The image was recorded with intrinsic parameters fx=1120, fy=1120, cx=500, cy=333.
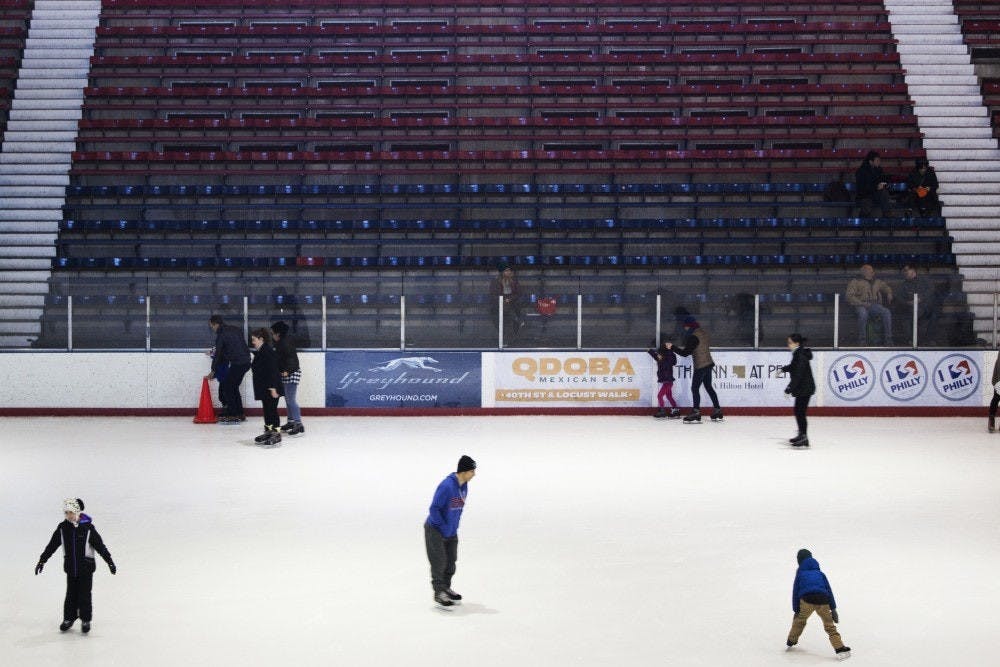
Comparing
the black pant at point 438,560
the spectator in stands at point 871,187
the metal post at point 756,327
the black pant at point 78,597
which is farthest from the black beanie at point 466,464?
the spectator in stands at point 871,187

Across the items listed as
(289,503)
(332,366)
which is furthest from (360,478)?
(332,366)

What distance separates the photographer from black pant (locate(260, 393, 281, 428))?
43.9 ft

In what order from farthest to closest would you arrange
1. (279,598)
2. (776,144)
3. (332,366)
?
(776,144) → (332,366) → (279,598)

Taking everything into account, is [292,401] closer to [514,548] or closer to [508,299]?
[508,299]

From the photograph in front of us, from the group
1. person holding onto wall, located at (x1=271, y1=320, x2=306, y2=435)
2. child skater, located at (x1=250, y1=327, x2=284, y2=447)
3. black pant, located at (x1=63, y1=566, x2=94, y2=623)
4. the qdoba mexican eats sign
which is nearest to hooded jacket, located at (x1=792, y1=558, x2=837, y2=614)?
black pant, located at (x1=63, y1=566, x2=94, y2=623)

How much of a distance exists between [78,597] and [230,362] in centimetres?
949

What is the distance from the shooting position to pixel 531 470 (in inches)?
456

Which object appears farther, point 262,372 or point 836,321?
point 836,321

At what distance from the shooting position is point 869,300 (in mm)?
16375

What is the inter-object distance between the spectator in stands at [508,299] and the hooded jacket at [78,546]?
1046 cm

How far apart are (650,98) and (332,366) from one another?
10.5 m

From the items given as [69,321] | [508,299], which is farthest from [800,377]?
[69,321]

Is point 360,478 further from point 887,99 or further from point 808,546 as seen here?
point 887,99

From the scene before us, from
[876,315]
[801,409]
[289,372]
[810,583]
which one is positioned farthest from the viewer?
[876,315]
